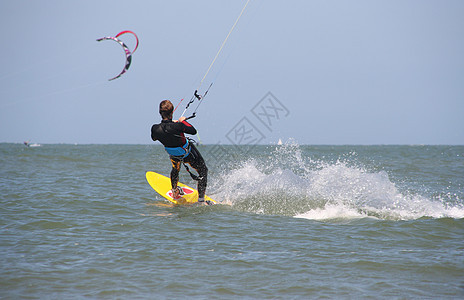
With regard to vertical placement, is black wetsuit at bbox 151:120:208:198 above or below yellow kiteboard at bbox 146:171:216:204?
above

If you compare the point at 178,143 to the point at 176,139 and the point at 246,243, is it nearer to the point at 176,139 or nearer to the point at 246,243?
the point at 176,139

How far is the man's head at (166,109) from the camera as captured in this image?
23.2ft

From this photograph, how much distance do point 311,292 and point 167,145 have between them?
4.20 meters

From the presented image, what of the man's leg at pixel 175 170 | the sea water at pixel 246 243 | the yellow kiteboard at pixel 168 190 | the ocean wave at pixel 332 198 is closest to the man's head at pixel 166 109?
the man's leg at pixel 175 170

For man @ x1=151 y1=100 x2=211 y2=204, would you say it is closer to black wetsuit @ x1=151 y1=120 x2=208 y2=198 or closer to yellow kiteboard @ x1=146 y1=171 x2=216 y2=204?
black wetsuit @ x1=151 y1=120 x2=208 y2=198

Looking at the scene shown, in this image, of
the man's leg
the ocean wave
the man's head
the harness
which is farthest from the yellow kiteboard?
Answer: the man's head

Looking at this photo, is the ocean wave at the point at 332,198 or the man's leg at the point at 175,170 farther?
the man's leg at the point at 175,170

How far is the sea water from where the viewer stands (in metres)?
4.00

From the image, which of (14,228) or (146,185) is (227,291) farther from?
(146,185)

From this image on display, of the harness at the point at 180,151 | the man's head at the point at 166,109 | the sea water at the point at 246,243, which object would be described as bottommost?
the sea water at the point at 246,243

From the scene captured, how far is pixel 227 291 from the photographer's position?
3.90 meters

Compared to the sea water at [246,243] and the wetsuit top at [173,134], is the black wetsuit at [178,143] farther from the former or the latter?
the sea water at [246,243]

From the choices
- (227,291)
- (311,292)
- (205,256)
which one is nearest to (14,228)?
(205,256)

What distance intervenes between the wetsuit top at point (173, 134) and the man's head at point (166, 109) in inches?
3.5
